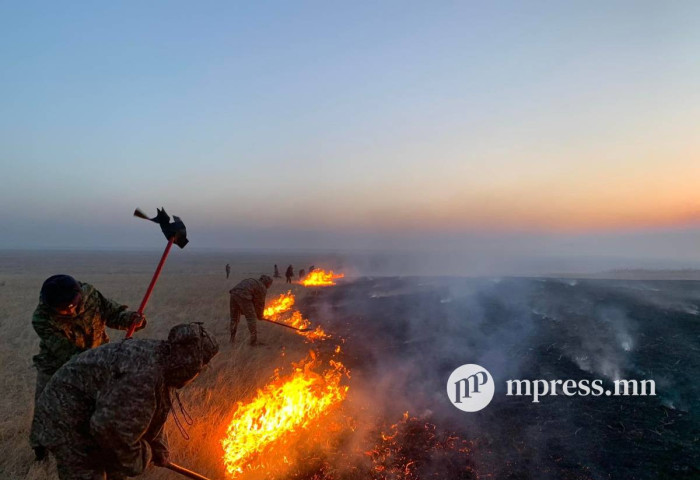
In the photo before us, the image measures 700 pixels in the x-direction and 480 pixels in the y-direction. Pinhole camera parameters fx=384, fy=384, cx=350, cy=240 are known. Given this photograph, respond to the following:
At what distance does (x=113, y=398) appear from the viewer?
112 inches

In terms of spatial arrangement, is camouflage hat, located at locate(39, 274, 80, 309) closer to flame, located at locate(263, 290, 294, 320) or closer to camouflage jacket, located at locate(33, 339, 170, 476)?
camouflage jacket, located at locate(33, 339, 170, 476)

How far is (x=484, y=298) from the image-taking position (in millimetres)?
16656

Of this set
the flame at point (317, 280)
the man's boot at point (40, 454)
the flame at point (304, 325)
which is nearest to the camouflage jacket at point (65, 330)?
the man's boot at point (40, 454)

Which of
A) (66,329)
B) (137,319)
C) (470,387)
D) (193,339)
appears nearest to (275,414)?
(137,319)

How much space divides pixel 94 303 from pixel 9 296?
21.9 metres

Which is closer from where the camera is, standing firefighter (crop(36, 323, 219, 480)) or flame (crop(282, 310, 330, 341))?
standing firefighter (crop(36, 323, 219, 480))

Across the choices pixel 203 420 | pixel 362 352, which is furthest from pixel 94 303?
pixel 362 352

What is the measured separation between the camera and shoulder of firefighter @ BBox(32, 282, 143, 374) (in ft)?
15.5

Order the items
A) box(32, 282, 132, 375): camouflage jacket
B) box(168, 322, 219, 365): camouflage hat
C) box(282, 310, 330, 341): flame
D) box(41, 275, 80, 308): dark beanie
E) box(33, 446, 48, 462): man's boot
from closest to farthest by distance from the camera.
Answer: box(168, 322, 219, 365): camouflage hat
box(41, 275, 80, 308): dark beanie
box(32, 282, 132, 375): camouflage jacket
box(33, 446, 48, 462): man's boot
box(282, 310, 330, 341): flame

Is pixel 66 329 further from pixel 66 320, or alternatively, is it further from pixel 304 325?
pixel 304 325

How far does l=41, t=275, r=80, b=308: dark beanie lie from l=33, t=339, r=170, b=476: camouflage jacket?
1645mm

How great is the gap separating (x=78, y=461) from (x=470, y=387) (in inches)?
291

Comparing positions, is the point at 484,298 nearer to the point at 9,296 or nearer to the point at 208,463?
the point at 208,463

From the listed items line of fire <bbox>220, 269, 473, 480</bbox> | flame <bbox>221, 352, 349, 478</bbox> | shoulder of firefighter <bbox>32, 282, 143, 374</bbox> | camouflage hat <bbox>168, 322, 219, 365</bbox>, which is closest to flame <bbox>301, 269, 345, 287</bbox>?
flame <bbox>221, 352, 349, 478</bbox>
